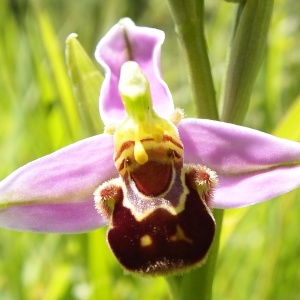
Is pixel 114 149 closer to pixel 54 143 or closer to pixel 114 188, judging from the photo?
pixel 114 188

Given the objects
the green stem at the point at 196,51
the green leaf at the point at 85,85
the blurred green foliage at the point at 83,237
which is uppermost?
the green stem at the point at 196,51

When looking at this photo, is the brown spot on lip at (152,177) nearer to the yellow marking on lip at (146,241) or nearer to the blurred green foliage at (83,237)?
the yellow marking on lip at (146,241)

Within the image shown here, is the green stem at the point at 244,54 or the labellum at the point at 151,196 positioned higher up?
the green stem at the point at 244,54

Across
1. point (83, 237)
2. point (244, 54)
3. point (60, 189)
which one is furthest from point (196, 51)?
point (83, 237)

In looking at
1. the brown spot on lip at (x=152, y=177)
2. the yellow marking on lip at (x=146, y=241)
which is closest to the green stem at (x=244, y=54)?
the brown spot on lip at (x=152, y=177)

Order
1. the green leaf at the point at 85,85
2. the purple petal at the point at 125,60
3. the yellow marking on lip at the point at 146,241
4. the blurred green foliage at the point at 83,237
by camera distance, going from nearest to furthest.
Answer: the yellow marking on lip at the point at 146,241 < the purple petal at the point at 125,60 < the green leaf at the point at 85,85 < the blurred green foliage at the point at 83,237

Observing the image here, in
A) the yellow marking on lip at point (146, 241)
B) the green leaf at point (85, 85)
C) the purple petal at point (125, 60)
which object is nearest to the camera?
the yellow marking on lip at point (146, 241)

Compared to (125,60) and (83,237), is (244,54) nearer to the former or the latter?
(125,60)
